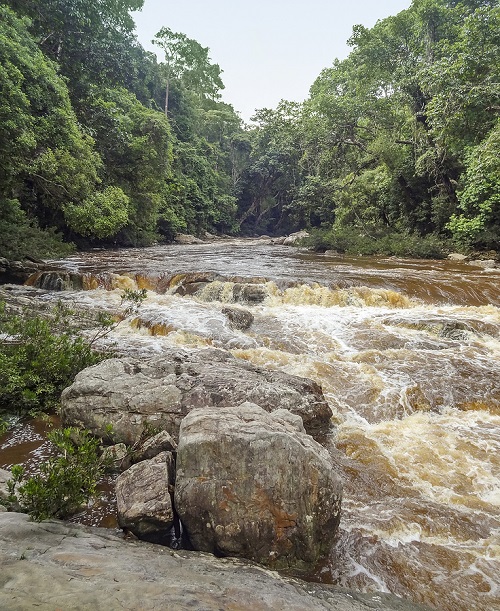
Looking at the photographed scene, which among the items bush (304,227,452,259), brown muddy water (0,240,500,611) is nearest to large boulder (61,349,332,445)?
A: brown muddy water (0,240,500,611)

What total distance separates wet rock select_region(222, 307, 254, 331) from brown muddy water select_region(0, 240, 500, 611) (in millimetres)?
305

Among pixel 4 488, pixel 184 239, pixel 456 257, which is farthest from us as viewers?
pixel 184 239

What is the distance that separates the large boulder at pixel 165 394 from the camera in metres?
3.61

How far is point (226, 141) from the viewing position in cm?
4169

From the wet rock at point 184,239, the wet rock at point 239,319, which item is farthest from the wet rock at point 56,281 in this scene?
the wet rock at point 184,239

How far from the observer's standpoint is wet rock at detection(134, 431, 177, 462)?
121 inches

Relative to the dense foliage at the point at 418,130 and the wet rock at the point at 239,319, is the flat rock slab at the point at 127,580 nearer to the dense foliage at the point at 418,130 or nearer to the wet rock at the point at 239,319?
the wet rock at the point at 239,319

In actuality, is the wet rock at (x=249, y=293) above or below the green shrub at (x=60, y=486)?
below

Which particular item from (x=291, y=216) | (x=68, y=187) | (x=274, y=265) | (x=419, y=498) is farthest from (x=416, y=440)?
(x=291, y=216)

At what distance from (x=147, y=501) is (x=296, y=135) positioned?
36.5 metres

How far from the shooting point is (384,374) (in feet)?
19.6

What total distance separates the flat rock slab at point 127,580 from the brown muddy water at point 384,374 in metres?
0.57

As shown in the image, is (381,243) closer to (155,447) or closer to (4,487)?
(155,447)

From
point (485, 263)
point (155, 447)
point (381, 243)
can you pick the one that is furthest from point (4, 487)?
point (381, 243)
